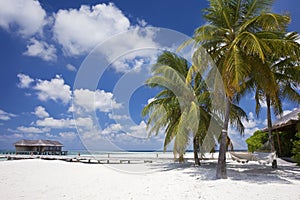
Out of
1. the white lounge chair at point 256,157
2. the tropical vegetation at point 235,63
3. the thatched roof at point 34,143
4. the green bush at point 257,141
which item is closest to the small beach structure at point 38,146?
the thatched roof at point 34,143

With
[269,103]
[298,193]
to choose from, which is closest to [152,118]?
[269,103]

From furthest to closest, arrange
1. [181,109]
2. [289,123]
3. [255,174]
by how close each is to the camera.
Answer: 1. [289,123]
2. [181,109]
3. [255,174]

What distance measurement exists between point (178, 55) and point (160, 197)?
8.56 m

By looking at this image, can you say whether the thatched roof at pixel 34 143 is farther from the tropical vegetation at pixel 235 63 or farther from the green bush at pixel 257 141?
the green bush at pixel 257 141

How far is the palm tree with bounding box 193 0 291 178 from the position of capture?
746cm

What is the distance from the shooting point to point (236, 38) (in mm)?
7688

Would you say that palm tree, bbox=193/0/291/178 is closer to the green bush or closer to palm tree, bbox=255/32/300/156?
palm tree, bbox=255/32/300/156

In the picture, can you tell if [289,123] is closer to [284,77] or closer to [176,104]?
[284,77]

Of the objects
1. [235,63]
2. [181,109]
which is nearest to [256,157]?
[181,109]

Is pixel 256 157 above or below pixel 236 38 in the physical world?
below

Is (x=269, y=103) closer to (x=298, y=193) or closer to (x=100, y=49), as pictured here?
(x=298, y=193)

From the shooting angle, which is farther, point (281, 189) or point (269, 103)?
point (269, 103)

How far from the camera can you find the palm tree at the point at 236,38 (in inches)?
294

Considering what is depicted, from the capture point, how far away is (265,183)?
6949 mm
